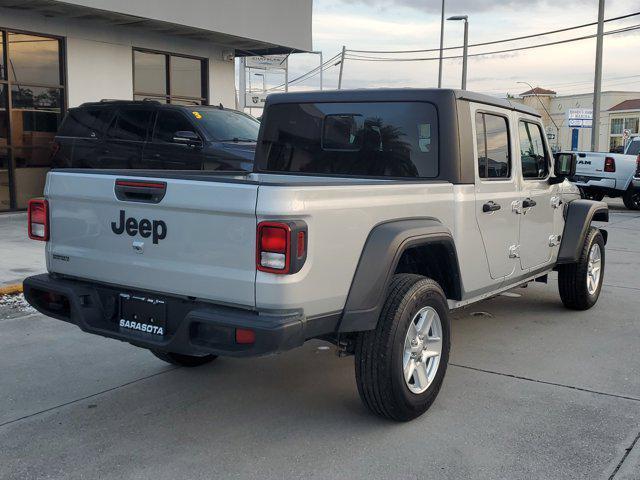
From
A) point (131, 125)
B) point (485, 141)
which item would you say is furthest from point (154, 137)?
point (485, 141)

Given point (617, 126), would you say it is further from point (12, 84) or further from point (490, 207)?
point (490, 207)

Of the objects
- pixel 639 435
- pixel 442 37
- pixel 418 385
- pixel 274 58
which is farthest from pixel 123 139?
pixel 442 37

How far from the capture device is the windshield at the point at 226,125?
10.3 metres

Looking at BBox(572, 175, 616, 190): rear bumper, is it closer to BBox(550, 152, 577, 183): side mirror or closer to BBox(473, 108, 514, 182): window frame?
BBox(550, 152, 577, 183): side mirror

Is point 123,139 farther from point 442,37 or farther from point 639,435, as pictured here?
point 442,37

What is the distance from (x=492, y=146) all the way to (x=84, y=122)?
8297mm

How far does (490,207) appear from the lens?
4793 mm

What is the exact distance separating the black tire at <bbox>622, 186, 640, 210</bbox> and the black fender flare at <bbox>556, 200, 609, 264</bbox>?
39.5ft

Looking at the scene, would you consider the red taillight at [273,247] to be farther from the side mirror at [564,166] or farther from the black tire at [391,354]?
the side mirror at [564,166]

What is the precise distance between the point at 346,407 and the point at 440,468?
3.03ft

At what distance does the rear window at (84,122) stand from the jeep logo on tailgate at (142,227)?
26.2ft

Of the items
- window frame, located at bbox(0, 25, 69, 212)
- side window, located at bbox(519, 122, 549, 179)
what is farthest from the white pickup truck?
side window, located at bbox(519, 122, 549, 179)

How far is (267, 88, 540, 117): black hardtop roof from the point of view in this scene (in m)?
4.60

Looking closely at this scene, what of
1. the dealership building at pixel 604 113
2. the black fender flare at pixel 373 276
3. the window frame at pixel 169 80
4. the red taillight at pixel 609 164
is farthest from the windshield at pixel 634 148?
the dealership building at pixel 604 113
